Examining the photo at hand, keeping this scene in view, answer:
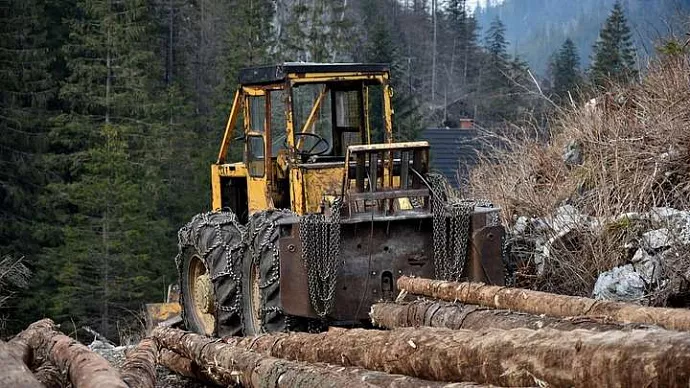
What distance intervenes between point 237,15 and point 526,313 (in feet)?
132

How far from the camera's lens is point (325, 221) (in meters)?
8.49

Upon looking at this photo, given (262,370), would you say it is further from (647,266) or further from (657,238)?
(657,238)

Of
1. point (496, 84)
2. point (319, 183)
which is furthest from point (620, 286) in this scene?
point (496, 84)

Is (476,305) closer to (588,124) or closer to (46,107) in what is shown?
(588,124)

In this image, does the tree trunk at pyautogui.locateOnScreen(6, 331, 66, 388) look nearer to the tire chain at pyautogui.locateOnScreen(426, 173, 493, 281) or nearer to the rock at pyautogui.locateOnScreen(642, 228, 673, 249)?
the tire chain at pyautogui.locateOnScreen(426, 173, 493, 281)

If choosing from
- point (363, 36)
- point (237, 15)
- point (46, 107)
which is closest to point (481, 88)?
point (363, 36)

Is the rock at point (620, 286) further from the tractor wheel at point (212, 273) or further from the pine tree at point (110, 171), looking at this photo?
the pine tree at point (110, 171)

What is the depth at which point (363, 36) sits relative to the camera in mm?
60844

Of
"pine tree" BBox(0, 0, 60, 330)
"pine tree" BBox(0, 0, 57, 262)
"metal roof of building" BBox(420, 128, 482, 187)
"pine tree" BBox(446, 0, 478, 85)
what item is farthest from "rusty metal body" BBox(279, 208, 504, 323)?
"pine tree" BBox(446, 0, 478, 85)

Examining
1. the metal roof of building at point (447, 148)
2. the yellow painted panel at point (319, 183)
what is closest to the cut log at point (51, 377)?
the yellow painted panel at point (319, 183)

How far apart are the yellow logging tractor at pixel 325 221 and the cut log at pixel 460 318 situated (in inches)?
21.9

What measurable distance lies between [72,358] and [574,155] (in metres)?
8.12

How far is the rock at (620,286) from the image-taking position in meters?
9.58

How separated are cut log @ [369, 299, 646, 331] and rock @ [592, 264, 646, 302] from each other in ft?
8.17
